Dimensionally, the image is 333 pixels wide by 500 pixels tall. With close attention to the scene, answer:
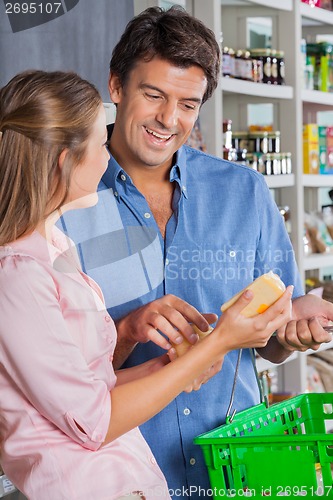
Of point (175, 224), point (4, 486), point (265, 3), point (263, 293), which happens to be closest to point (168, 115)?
point (175, 224)

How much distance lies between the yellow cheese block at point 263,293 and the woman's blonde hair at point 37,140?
0.83 ft

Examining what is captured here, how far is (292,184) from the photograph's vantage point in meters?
3.00

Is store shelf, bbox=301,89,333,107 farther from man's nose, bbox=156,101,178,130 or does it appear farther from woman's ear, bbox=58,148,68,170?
woman's ear, bbox=58,148,68,170

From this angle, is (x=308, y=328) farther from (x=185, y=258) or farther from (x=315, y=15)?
(x=315, y=15)

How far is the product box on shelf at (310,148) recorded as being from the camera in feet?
10.4

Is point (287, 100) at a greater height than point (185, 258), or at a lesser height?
greater

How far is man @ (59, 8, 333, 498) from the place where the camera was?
49.6 inches

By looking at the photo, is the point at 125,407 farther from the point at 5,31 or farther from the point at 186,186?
the point at 5,31

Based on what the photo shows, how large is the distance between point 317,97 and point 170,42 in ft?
6.67

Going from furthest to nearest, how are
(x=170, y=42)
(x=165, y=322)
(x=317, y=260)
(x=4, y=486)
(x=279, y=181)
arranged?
(x=317, y=260) → (x=279, y=181) → (x=4, y=486) → (x=170, y=42) → (x=165, y=322)

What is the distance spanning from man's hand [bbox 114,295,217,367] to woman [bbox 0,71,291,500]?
0.28 ft

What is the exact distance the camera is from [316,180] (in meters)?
3.18

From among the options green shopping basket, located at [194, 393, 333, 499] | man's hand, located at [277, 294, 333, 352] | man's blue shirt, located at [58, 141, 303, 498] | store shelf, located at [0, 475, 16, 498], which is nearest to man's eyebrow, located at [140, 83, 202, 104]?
man's blue shirt, located at [58, 141, 303, 498]

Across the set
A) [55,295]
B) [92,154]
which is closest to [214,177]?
[92,154]
